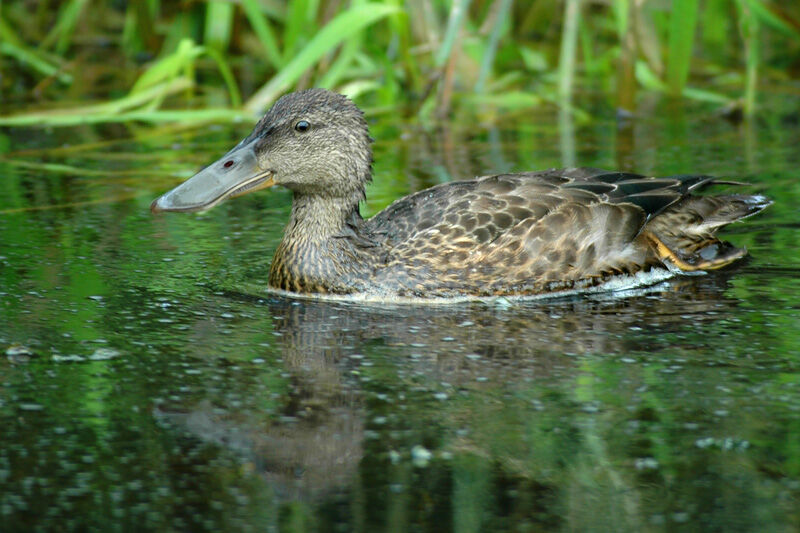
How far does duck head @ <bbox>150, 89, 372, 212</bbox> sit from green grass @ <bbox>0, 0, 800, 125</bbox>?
216 cm

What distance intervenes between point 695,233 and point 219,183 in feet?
8.99

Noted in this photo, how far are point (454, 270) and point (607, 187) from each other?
106 centimetres

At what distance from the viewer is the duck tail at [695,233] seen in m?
7.26

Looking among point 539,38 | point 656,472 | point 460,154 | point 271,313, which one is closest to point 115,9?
point 539,38

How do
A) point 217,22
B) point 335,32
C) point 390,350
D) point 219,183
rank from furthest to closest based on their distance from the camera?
1. point 217,22
2. point 335,32
3. point 219,183
4. point 390,350

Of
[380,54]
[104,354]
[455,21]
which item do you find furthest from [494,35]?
[104,354]

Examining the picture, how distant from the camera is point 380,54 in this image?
10.2 m

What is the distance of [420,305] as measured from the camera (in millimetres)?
6633

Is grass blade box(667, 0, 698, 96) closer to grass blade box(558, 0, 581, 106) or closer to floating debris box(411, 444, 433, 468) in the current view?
grass blade box(558, 0, 581, 106)

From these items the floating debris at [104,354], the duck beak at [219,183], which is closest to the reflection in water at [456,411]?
the duck beak at [219,183]

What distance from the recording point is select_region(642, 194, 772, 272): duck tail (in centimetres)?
726

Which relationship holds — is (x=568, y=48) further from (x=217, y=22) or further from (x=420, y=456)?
(x=420, y=456)

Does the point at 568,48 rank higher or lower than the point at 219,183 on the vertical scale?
higher

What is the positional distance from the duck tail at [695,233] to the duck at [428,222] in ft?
0.04
